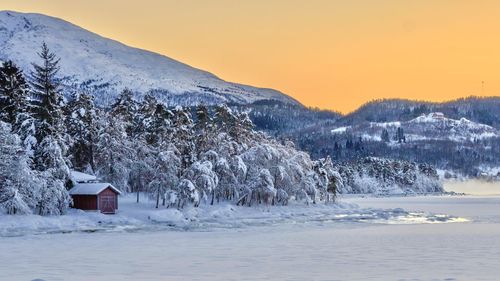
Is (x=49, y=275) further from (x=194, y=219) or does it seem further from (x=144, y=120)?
(x=144, y=120)

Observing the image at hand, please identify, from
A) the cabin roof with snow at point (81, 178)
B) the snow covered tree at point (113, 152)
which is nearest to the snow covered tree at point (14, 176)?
the cabin roof with snow at point (81, 178)

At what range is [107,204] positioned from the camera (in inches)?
2822

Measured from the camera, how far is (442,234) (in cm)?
4931

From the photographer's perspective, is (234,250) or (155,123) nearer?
(234,250)

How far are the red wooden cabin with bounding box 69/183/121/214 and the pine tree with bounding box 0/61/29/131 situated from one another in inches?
372

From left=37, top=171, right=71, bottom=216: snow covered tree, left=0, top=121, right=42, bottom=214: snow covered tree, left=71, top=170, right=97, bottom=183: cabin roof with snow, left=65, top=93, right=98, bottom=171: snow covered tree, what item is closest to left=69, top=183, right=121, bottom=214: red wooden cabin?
left=71, top=170, right=97, bottom=183: cabin roof with snow

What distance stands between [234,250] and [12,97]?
4219 centimetres

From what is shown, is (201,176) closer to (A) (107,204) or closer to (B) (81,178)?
(A) (107,204)

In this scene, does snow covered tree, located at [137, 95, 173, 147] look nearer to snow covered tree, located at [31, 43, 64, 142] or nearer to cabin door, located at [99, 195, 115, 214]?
cabin door, located at [99, 195, 115, 214]

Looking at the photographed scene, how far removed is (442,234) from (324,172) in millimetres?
53858

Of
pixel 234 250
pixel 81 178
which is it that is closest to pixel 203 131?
pixel 81 178

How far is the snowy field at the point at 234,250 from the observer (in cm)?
2741

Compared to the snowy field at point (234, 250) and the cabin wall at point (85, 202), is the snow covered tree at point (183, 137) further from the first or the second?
the snowy field at point (234, 250)

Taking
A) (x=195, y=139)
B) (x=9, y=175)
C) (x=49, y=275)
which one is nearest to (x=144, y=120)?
(x=195, y=139)
